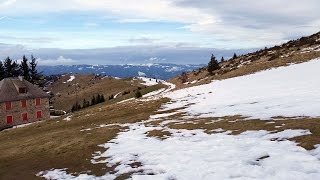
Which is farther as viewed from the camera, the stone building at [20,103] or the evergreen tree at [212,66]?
the evergreen tree at [212,66]

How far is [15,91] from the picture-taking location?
266 feet

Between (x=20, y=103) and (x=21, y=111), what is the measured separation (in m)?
1.76

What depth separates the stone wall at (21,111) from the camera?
7856cm

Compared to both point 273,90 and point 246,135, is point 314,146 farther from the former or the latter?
point 273,90

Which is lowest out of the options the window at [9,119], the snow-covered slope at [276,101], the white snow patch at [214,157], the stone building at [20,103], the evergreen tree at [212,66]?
the window at [9,119]

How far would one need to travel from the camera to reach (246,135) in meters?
22.4

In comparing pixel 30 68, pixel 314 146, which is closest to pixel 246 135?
pixel 314 146

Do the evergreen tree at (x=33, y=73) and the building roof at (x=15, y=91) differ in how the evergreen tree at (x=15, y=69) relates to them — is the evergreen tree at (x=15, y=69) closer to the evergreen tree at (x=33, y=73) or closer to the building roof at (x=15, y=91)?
the evergreen tree at (x=33, y=73)

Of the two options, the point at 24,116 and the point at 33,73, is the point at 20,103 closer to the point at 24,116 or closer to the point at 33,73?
the point at 24,116

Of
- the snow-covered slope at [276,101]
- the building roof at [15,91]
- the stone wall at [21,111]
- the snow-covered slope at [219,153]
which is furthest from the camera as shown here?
the building roof at [15,91]

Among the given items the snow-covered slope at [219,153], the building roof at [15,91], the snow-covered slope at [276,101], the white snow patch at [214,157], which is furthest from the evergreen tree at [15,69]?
the white snow patch at [214,157]

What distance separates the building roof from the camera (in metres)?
79.1

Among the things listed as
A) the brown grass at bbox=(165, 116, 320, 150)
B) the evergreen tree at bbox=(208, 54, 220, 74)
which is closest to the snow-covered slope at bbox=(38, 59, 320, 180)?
the brown grass at bbox=(165, 116, 320, 150)

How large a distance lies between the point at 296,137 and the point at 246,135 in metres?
3.38
